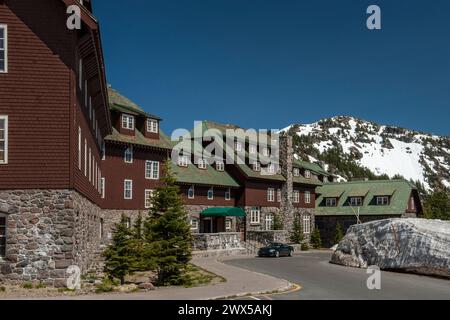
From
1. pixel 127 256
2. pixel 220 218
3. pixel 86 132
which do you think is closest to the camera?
pixel 127 256

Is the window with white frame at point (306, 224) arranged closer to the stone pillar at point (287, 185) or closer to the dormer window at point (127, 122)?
the stone pillar at point (287, 185)

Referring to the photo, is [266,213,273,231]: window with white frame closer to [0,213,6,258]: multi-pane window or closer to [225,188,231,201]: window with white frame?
[225,188,231,201]: window with white frame

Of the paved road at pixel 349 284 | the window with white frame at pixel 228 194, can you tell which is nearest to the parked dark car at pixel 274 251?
the paved road at pixel 349 284

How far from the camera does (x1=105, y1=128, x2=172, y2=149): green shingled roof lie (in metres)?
44.9

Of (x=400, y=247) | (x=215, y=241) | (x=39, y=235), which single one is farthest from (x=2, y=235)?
(x=215, y=241)

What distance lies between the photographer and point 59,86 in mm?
21688

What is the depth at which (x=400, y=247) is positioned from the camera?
33.3 meters

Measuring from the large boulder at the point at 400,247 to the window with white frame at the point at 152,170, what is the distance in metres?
18.8

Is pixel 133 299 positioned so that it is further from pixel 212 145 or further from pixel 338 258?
pixel 212 145

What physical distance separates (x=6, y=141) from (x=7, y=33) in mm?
4455

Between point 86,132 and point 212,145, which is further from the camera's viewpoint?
point 212,145

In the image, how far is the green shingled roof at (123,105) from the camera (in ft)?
148

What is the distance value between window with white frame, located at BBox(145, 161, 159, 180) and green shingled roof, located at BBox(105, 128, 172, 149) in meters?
1.77
